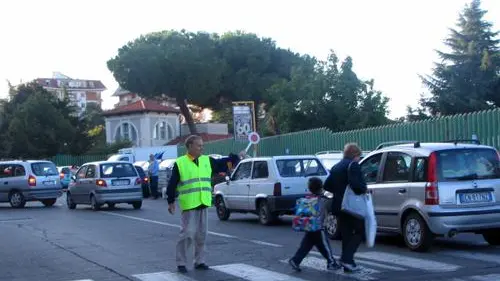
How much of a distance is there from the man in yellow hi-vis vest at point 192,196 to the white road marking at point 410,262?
258 centimetres

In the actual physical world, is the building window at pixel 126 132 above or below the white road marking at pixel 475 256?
above

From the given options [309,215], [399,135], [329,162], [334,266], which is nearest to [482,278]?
Answer: [334,266]

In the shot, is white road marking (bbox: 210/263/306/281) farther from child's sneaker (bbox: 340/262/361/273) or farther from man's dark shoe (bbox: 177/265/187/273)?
child's sneaker (bbox: 340/262/361/273)

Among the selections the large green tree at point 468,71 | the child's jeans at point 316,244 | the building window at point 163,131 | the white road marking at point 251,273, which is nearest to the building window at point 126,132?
the building window at point 163,131

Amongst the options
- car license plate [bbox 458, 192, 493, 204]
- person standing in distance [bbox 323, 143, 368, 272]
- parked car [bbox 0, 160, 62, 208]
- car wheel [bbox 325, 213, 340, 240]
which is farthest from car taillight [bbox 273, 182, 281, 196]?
parked car [bbox 0, 160, 62, 208]

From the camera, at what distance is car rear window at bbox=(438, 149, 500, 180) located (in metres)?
11.6

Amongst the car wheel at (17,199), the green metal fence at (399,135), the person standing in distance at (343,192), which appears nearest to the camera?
the person standing in distance at (343,192)

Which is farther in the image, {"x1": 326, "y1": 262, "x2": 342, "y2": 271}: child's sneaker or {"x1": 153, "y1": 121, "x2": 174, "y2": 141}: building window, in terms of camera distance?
{"x1": 153, "y1": 121, "x2": 174, "y2": 141}: building window

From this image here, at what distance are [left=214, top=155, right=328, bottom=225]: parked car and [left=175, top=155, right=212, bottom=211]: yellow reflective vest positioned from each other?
628cm

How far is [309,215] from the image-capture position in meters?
10.1

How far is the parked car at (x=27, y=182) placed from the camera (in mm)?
26547

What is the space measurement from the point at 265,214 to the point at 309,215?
279 inches

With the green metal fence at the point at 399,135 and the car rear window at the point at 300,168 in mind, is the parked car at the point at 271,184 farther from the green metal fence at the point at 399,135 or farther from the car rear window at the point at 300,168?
the green metal fence at the point at 399,135

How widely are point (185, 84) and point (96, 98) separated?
115126 mm
